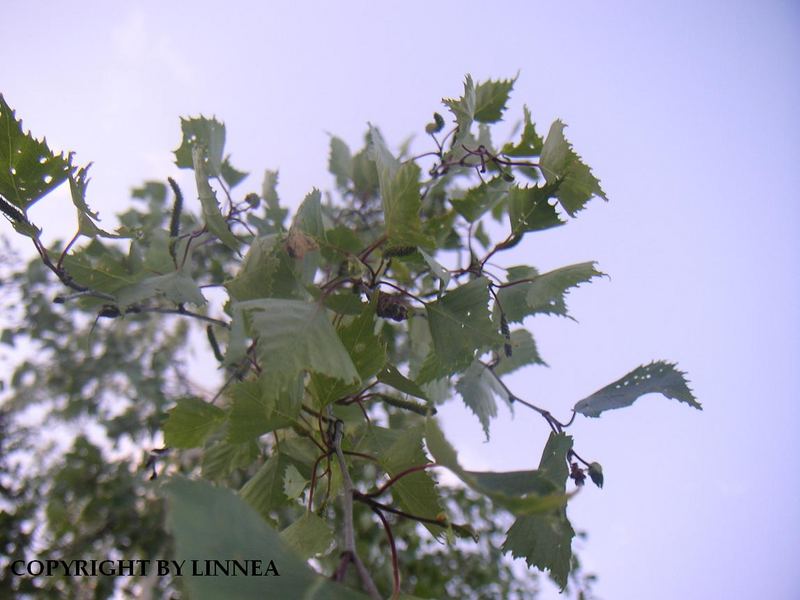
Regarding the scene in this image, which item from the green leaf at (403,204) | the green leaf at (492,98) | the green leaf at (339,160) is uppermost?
the green leaf at (339,160)

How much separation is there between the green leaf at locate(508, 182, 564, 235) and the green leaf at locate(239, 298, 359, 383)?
12.4 inches

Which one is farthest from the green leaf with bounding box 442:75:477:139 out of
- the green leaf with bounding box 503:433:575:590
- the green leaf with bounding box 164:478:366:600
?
the green leaf with bounding box 164:478:366:600

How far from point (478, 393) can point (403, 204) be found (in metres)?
0.41

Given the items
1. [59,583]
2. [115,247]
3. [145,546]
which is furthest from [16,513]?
[115,247]

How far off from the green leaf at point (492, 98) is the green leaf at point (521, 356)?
0.37 m

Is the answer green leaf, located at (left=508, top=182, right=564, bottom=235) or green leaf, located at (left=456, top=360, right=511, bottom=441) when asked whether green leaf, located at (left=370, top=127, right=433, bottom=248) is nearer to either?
green leaf, located at (left=508, top=182, right=564, bottom=235)

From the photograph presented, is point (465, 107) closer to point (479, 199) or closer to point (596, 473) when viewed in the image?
point (479, 199)

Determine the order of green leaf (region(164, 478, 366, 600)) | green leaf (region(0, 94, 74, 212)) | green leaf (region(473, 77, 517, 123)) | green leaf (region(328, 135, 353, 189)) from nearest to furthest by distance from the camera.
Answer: green leaf (region(164, 478, 366, 600)) → green leaf (region(0, 94, 74, 212)) → green leaf (region(473, 77, 517, 123)) → green leaf (region(328, 135, 353, 189))

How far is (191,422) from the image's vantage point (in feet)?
2.16

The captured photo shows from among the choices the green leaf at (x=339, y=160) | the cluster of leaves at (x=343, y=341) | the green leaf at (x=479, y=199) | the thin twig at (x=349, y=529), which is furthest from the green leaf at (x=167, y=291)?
the green leaf at (x=339, y=160)

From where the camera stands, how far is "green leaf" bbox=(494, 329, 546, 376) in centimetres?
104

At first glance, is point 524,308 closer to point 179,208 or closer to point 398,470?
point 398,470

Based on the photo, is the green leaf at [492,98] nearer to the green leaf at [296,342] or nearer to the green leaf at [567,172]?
the green leaf at [567,172]

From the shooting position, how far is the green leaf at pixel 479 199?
2.88 feet
